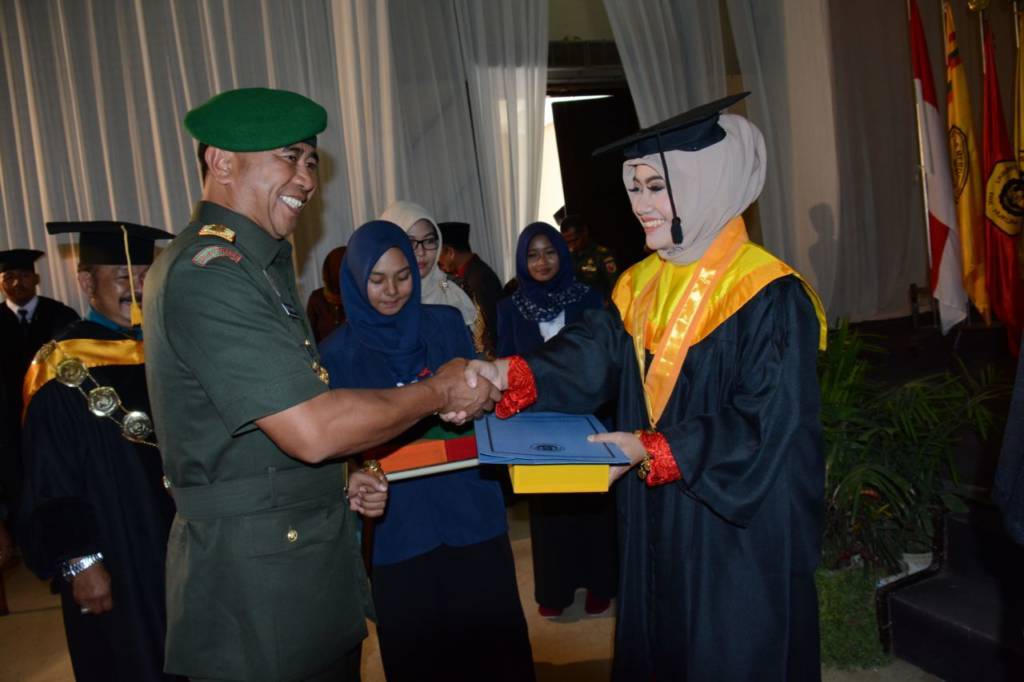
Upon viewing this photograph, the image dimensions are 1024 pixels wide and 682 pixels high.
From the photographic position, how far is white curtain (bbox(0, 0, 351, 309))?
558 cm

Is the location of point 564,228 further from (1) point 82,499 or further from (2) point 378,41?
(1) point 82,499

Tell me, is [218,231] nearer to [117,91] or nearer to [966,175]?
[117,91]

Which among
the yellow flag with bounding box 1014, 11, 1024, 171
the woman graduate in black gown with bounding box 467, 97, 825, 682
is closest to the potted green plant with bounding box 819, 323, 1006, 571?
the woman graduate in black gown with bounding box 467, 97, 825, 682

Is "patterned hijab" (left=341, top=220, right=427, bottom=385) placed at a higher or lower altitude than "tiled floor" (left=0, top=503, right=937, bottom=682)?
higher

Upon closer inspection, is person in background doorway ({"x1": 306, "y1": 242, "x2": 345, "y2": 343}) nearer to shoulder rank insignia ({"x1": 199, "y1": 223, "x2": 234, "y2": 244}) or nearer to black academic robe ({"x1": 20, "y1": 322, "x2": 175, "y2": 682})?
black academic robe ({"x1": 20, "y1": 322, "x2": 175, "y2": 682})

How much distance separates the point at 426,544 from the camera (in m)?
2.44

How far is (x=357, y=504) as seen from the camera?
83.9 inches

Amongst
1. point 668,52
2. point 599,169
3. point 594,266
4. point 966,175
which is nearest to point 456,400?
point 594,266

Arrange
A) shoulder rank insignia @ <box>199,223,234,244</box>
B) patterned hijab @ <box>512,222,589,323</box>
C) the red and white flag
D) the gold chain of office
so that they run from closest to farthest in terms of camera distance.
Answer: shoulder rank insignia @ <box>199,223,234,244</box> < the gold chain of office < patterned hijab @ <box>512,222,589,323</box> < the red and white flag

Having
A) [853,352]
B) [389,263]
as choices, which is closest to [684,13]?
[853,352]

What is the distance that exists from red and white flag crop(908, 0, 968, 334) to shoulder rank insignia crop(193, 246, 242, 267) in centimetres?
612

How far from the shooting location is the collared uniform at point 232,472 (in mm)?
1495

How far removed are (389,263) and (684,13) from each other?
577cm

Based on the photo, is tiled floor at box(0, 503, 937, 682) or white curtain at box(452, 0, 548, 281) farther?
white curtain at box(452, 0, 548, 281)
